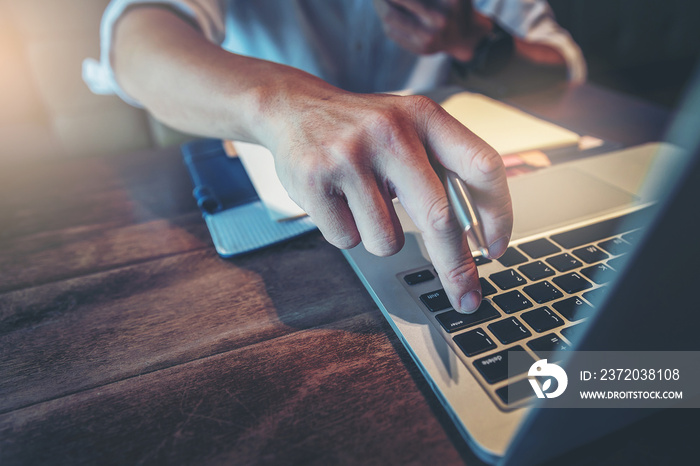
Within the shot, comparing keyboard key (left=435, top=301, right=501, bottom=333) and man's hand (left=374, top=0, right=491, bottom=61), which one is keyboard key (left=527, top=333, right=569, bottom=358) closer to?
keyboard key (left=435, top=301, right=501, bottom=333)

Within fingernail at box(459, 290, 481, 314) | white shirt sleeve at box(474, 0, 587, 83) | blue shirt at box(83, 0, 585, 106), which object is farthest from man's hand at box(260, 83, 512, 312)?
white shirt sleeve at box(474, 0, 587, 83)

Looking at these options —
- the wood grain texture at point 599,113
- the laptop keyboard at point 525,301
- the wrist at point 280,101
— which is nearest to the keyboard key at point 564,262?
the laptop keyboard at point 525,301

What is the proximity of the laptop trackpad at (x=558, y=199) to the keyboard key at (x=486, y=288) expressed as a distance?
73 millimetres

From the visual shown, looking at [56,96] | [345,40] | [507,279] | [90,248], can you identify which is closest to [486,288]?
[507,279]

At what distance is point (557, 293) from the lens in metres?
0.29

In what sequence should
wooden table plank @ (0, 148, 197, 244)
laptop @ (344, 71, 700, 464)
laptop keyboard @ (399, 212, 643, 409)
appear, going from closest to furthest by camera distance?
1. laptop @ (344, 71, 700, 464)
2. laptop keyboard @ (399, 212, 643, 409)
3. wooden table plank @ (0, 148, 197, 244)

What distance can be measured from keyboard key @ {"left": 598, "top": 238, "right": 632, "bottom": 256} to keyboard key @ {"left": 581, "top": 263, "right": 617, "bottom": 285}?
0.08 ft

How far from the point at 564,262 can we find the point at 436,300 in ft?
0.36

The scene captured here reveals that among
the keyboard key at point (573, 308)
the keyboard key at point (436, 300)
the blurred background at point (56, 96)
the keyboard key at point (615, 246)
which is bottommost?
the blurred background at point (56, 96)

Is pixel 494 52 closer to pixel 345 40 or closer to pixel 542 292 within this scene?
pixel 345 40

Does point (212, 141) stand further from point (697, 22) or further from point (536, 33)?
point (697, 22)

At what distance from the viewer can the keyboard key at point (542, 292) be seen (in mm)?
286

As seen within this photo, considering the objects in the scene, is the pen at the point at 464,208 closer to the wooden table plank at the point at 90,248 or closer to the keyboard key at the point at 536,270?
the keyboard key at the point at 536,270

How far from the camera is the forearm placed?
36 centimetres
